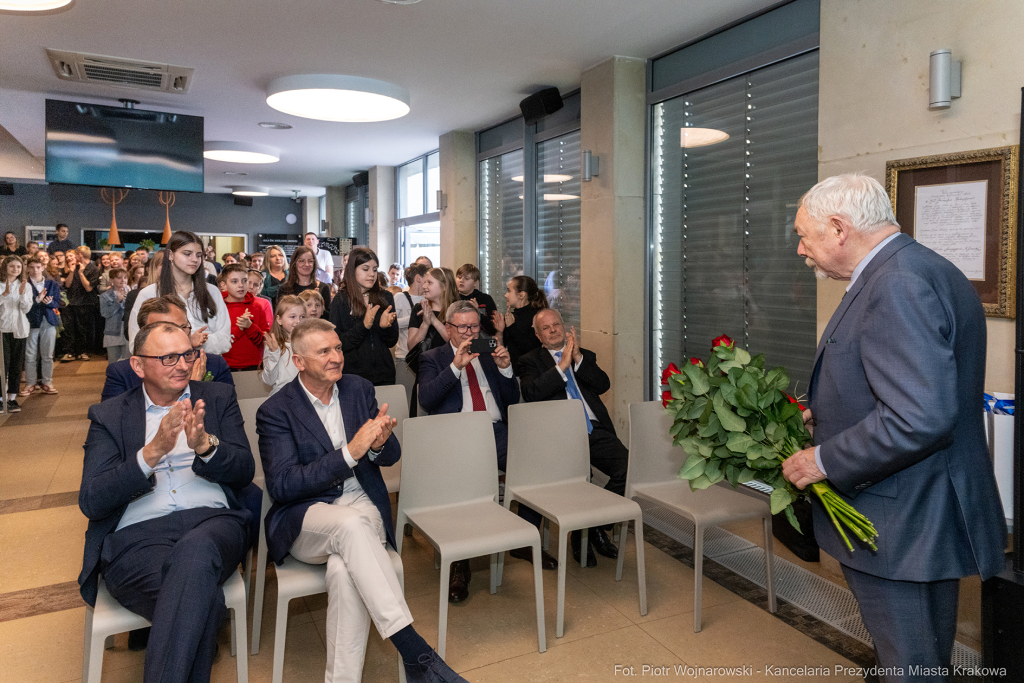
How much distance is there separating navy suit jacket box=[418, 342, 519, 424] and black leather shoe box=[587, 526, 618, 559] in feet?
2.53

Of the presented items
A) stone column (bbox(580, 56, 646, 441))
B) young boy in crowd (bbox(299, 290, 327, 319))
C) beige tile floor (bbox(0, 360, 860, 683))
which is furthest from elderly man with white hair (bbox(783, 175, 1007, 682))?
stone column (bbox(580, 56, 646, 441))

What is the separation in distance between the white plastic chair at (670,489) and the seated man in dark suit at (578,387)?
261 mm

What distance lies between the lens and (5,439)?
6332mm

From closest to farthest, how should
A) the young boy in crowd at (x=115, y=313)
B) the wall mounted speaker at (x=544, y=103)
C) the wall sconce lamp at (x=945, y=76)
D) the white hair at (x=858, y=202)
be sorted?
1. the white hair at (x=858, y=202)
2. the wall sconce lamp at (x=945, y=76)
3. the wall mounted speaker at (x=544, y=103)
4. the young boy in crowd at (x=115, y=313)

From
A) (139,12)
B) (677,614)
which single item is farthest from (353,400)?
(139,12)

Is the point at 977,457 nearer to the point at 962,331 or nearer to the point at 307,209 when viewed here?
the point at 962,331

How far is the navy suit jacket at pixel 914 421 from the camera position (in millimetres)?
1653

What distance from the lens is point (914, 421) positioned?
1633 mm

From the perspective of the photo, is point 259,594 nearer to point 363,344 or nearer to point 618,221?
point 363,344

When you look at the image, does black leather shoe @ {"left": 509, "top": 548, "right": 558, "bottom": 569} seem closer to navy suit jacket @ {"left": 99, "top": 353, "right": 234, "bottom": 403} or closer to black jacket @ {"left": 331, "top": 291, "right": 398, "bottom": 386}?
black jacket @ {"left": 331, "top": 291, "right": 398, "bottom": 386}

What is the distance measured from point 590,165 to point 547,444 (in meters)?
2.95

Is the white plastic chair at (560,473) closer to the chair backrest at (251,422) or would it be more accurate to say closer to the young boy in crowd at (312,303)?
the chair backrest at (251,422)

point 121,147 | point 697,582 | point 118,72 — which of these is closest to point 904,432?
point 697,582

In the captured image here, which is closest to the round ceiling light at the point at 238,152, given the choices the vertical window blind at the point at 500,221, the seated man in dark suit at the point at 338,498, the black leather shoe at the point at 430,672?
the vertical window blind at the point at 500,221
